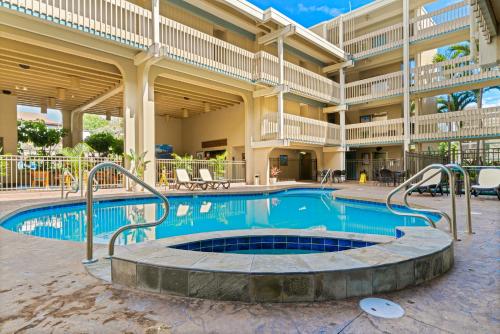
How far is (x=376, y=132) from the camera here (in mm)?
15703

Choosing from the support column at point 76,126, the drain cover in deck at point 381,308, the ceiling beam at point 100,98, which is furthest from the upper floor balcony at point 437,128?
the support column at point 76,126

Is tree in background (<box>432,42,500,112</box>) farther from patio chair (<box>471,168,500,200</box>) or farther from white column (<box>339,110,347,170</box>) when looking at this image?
patio chair (<box>471,168,500,200</box>)

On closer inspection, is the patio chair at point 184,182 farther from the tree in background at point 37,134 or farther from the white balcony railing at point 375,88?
the white balcony railing at point 375,88

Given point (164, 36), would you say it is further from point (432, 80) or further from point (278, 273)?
point (432, 80)

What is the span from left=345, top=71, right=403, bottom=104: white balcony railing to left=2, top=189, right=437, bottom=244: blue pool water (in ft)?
28.7

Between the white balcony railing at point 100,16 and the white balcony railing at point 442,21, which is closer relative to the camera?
the white balcony railing at point 100,16

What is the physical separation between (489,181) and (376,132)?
7889 millimetres

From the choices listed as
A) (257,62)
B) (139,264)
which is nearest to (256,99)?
(257,62)

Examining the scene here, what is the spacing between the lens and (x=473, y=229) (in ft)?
14.0

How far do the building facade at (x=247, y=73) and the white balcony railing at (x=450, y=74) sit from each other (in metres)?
0.05

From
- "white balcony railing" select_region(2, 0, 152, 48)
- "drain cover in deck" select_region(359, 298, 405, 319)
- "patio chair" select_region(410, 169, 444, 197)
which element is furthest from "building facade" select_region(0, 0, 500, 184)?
"drain cover in deck" select_region(359, 298, 405, 319)

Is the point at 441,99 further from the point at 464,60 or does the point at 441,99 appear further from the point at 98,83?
the point at 98,83

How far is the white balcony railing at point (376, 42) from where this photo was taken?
14945mm

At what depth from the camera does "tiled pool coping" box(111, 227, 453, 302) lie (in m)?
2.00
